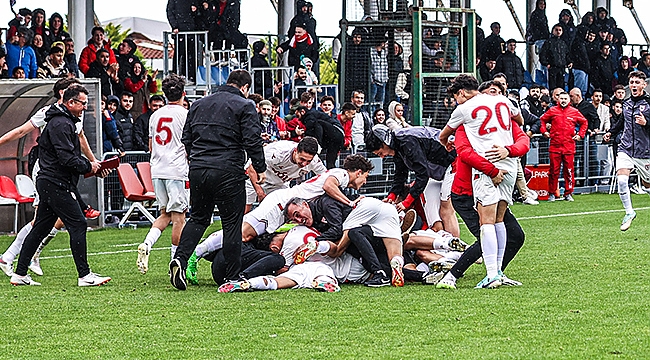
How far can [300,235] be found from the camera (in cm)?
975

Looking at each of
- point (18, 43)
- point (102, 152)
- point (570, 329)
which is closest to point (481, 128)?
point (570, 329)

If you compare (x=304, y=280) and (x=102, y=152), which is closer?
(x=304, y=280)

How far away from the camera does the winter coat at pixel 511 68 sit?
2406cm

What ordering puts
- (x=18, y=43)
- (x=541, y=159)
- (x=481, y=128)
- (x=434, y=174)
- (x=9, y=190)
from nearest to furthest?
(x=481, y=128)
(x=434, y=174)
(x=9, y=190)
(x=18, y=43)
(x=541, y=159)

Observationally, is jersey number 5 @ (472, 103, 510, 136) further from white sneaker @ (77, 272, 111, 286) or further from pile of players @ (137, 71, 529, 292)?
white sneaker @ (77, 272, 111, 286)

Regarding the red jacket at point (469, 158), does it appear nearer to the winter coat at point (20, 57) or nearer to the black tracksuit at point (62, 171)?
the black tracksuit at point (62, 171)

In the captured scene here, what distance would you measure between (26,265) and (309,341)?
Answer: 4.26 meters

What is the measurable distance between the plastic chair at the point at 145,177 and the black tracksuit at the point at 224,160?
7.15 m

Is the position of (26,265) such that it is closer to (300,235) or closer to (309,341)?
(300,235)

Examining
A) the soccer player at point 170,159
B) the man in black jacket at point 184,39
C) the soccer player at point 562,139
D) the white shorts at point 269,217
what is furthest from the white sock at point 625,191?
the man in black jacket at point 184,39

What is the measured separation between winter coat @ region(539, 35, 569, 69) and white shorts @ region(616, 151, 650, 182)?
1127cm

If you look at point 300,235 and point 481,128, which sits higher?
point 481,128

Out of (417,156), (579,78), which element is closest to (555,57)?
(579,78)

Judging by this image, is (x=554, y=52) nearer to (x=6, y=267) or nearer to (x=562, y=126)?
(x=562, y=126)
